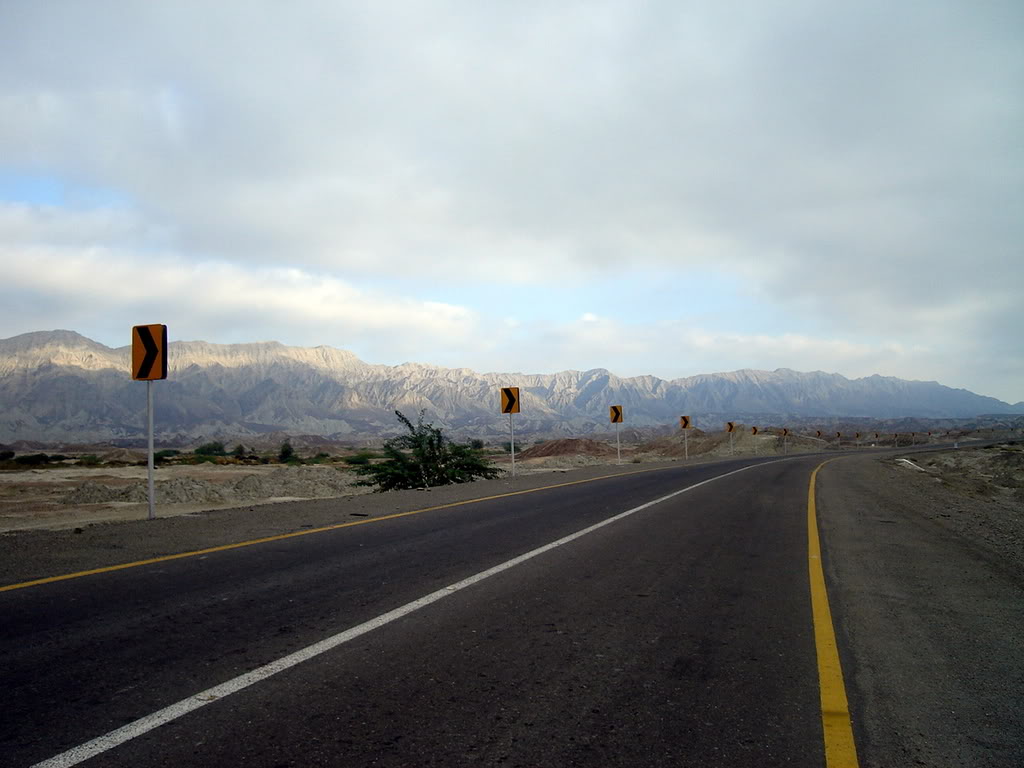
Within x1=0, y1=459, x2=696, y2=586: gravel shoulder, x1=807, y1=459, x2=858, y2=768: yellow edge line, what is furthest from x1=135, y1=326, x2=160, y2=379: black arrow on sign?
x1=807, y1=459, x2=858, y2=768: yellow edge line

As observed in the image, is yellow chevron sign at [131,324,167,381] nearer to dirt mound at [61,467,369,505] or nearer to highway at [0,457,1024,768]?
highway at [0,457,1024,768]

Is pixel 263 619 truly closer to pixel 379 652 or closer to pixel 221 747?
pixel 379 652

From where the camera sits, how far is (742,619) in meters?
5.98

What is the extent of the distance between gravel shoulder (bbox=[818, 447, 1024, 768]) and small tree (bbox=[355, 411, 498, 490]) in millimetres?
14177

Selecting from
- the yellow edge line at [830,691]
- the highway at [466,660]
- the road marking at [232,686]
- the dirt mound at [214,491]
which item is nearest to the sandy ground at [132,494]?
the dirt mound at [214,491]

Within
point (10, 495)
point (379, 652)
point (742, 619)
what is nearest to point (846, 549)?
point (742, 619)

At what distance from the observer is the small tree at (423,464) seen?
2391 centimetres

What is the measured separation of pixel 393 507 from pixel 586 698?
10386 millimetres

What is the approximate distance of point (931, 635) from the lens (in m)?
5.64

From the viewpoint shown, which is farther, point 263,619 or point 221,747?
point 263,619

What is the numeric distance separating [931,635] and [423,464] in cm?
1974

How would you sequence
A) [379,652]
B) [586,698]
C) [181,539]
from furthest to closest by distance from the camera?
[181,539] → [379,652] → [586,698]

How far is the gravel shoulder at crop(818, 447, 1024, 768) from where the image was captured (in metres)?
3.75

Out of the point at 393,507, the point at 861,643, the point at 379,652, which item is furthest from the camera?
the point at 393,507
